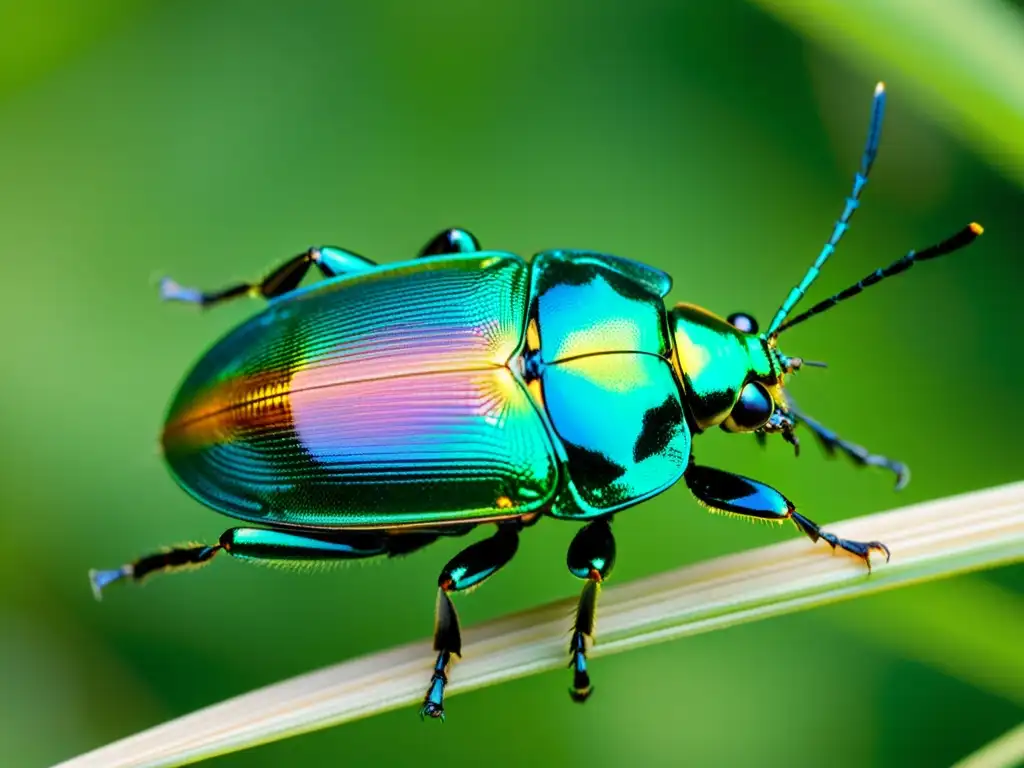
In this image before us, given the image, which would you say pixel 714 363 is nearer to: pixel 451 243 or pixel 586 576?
pixel 586 576

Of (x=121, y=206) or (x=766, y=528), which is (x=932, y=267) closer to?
(x=766, y=528)

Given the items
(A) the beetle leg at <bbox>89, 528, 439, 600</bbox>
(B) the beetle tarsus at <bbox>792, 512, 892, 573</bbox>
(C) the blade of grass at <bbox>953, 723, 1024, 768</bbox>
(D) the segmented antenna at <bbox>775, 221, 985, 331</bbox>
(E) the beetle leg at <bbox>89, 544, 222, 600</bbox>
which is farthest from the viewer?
(E) the beetle leg at <bbox>89, 544, 222, 600</bbox>

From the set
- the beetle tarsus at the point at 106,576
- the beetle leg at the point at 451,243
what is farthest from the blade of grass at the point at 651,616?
the beetle leg at the point at 451,243

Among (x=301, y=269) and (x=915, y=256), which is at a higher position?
→ (x=915, y=256)

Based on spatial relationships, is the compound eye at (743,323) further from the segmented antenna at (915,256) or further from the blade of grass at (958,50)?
the blade of grass at (958,50)

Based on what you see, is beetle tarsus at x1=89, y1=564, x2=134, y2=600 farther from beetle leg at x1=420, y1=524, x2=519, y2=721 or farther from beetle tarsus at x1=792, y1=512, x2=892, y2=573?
beetle tarsus at x1=792, y1=512, x2=892, y2=573

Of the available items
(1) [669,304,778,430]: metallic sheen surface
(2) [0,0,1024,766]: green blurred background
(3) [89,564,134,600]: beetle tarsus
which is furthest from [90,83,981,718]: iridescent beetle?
(2) [0,0,1024,766]: green blurred background

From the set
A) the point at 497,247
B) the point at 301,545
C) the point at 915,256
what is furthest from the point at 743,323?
the point at 301,545
